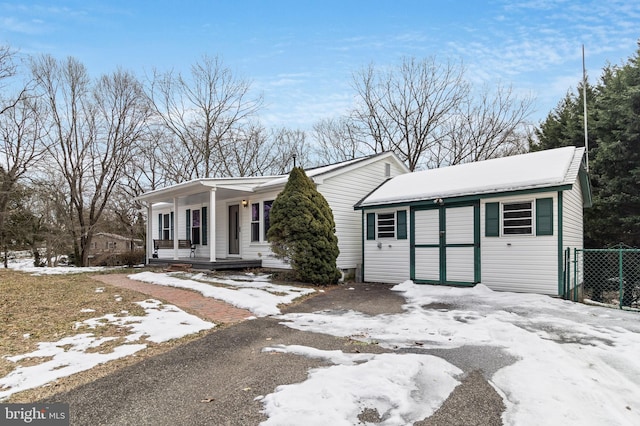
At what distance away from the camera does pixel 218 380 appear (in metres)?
3.54

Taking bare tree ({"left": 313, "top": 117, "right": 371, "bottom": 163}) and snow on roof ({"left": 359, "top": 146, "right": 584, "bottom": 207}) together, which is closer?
snow on roof ({"left": 359, "top": 146, "right": 584, "bottom": 207})

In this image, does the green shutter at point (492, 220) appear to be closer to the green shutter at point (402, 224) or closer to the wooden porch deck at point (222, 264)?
the green shutter at point (402, 224)

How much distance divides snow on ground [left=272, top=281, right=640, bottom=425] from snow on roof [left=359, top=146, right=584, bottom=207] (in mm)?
2585

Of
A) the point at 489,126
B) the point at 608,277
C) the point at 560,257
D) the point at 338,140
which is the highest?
the point at 338,140

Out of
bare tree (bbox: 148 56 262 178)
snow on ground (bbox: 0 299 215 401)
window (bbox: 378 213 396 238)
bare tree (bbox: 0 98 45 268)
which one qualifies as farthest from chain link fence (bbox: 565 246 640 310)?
bare tree (bbox: 0 98 45 268)

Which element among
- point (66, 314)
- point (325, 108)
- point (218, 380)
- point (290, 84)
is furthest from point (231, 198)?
point (325, 108)

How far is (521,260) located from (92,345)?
27.7 ft

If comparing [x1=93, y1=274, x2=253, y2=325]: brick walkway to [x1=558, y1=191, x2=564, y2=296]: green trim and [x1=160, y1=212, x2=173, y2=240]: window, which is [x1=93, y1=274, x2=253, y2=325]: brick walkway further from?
[x1=160, y1=212, x2=173, y2=240]: window

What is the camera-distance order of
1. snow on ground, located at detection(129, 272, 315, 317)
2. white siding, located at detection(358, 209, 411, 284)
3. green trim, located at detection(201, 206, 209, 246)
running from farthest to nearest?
green trim, located at detection(201, 206, 209, 246) < white siding, located at detection(358, 209, 411, 284) < snow on ground, located at detection(129, 272, 315, 317)

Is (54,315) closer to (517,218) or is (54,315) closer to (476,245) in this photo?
(476,245)

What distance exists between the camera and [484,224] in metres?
9.03

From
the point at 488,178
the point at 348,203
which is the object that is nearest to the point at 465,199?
the point at 488,178

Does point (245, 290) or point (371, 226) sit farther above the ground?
point (371, 226)

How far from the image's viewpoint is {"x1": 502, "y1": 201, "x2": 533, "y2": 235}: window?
8.40 metres
